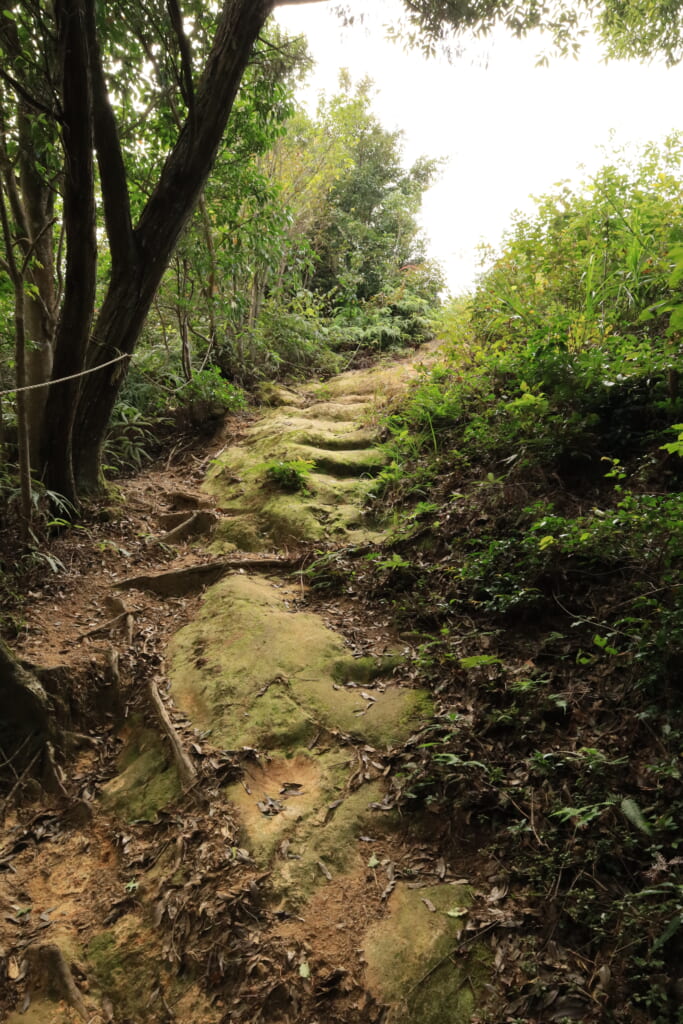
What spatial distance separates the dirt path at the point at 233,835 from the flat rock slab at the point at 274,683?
0.04 ft

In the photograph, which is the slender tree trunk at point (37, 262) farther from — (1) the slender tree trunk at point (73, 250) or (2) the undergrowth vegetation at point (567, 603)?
(2) the undergrowth vegetation at point (567, 603)

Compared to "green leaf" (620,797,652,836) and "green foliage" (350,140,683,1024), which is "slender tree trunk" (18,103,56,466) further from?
"green leaf" (620,797,652,836)

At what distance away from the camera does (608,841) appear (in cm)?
199

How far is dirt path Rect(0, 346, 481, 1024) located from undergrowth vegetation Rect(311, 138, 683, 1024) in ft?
0.79

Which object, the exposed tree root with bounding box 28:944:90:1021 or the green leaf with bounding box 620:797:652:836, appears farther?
the exposed tree root with bounding box 28:944:90:1021

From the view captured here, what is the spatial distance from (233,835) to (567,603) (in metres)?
2.01

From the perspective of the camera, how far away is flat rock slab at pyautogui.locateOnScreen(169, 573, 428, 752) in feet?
10.2

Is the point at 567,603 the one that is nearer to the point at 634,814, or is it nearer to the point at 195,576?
the point at 634,814

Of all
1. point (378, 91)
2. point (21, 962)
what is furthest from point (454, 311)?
point (378, 91)

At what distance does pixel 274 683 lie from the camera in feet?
11.2

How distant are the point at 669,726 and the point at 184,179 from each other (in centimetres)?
511

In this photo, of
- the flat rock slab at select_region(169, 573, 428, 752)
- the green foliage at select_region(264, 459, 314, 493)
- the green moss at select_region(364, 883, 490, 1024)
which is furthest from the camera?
the green foliage at select_region(264, 459, 314, 493)

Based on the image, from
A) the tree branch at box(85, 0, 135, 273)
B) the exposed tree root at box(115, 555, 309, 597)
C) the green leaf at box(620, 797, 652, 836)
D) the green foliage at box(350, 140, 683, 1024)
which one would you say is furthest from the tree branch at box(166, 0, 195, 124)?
the green leaf at box(620, 797, 652, 836)

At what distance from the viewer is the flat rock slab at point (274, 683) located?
309 centimetres
